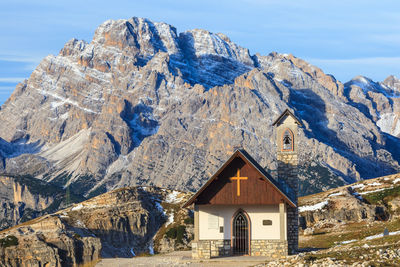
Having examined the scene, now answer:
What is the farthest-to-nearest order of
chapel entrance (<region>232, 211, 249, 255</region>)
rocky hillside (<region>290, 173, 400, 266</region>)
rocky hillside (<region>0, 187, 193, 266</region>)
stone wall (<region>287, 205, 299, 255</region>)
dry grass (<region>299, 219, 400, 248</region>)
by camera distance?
rocky hillside (<region>0, 187, 193, 266</region>), rocky hillside (<region>290, 173, 400, 266</region>), dry grass (<region>299, 219, 400, 248</region>), stone wall (<region>287, 205, 299, 255</region>), chapel entrance (<region>232, 211, 249, 255</region>)

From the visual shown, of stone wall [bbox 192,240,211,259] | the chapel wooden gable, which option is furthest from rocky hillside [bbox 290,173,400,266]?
stone wall [bbox 192,240,211,259]

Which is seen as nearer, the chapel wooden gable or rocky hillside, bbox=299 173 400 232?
the chapel wooden gable

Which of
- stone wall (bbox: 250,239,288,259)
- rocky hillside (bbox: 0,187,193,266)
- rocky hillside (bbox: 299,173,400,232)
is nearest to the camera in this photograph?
stone wall (bbox: 250,239,288,259)

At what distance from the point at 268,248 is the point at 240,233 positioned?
8.09ft

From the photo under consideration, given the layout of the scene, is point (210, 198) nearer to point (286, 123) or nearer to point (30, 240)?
point (286, 123)

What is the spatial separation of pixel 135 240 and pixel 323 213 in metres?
33.9

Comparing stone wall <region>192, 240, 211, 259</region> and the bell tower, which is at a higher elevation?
the bell tower

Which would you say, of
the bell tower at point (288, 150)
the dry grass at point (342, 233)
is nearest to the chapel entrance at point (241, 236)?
the bell tower at point (288, 150)

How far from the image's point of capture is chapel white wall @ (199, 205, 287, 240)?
51.8 metres

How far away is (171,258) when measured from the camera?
54156 mm

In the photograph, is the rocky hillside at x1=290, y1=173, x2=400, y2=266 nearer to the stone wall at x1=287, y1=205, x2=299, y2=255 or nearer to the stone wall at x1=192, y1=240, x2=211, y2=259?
the stone wall at x1=287, y1=205, x2=299, y2=255

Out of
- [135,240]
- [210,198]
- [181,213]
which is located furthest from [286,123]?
[135,240]

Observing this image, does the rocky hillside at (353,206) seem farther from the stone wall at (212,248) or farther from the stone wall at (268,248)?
the stone wall at (212,248)

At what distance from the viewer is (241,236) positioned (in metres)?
52.2
